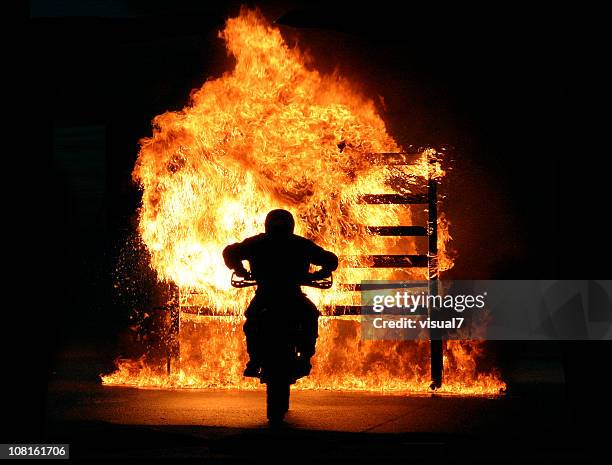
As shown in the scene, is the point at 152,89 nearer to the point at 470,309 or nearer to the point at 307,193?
the point at 307,193

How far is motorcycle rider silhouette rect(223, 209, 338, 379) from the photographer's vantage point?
37.0 ft

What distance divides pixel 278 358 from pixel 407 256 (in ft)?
13.7

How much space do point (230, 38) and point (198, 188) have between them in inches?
76.2

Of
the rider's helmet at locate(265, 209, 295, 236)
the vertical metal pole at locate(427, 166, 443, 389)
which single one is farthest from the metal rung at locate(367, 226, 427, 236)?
the rider's helmet at locate(265, 209, 295, 236)

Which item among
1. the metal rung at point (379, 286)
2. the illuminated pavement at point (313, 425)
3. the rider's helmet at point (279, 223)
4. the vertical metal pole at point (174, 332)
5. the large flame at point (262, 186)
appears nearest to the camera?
the illuminated pavement at point (313, 425)

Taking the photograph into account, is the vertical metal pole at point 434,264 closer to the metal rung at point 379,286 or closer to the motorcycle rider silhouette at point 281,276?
the metal rung at point 379,286

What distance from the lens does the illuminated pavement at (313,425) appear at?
8938 mm

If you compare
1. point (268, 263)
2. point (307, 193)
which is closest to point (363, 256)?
point (307, 193)

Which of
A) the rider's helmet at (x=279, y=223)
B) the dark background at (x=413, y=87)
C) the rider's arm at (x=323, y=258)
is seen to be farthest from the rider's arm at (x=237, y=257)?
the dark background at (x=413, y=87)

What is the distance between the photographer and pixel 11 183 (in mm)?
8211

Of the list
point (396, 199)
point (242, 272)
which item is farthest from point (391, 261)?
point (242, 272)

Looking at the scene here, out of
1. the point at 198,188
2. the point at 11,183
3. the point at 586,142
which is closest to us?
the point at 11,183

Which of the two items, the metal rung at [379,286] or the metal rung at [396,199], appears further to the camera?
the metal rung at [379,286]

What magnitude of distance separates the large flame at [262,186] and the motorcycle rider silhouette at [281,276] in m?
3.54
